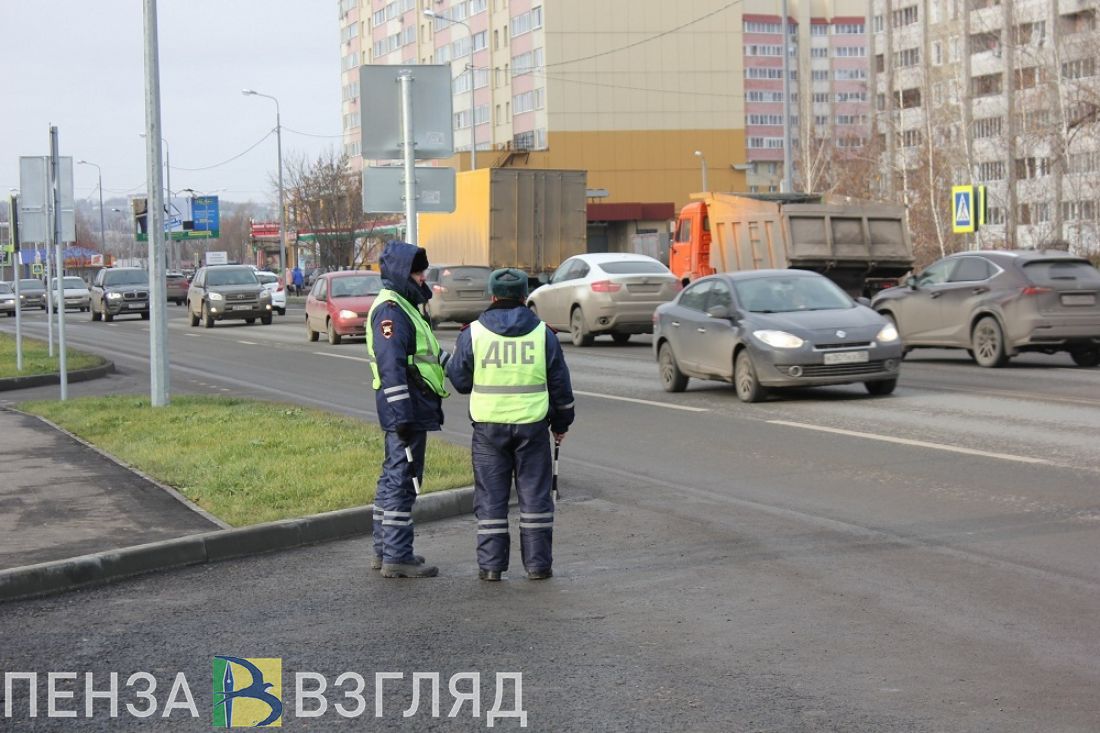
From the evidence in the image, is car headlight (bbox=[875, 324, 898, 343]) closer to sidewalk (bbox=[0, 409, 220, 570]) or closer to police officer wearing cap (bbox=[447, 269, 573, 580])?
sidewalk (bbox=[0, 409, 220, 570])

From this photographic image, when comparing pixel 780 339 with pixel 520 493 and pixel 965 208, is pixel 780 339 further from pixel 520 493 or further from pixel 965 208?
pixel 965 208

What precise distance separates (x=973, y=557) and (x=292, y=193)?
276 ft

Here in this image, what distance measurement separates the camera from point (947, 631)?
6.42 m

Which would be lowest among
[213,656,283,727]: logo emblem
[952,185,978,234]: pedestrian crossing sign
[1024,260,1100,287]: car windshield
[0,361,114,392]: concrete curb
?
[213,656,283,727]: logo emblem

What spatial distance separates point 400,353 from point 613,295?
2055 centimetres

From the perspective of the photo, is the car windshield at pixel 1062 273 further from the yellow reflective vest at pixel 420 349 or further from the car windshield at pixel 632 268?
the yellow reflective vest at pixel 420 349

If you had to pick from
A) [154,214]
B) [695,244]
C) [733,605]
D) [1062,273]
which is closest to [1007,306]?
[1062,273]

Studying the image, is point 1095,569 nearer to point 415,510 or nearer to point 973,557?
point 973,557

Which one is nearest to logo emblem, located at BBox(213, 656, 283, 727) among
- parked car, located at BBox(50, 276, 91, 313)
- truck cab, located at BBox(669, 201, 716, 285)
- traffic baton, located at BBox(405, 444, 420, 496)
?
traffic baton, located at BBox(405, 444, 420, 496)

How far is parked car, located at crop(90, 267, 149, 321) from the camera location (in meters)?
54.6

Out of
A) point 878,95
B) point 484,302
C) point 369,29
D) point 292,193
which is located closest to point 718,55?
point 878,95

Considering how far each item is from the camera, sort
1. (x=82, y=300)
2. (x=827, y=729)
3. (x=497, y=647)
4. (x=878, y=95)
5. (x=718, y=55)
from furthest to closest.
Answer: (x=878, y=95)
(x=718, y=55)
(x=82, y=300)
(x=497, y=647)
(x=827, y=729)

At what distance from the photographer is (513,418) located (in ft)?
25.9

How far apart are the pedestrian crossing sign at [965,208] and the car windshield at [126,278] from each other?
3345 centimetres
